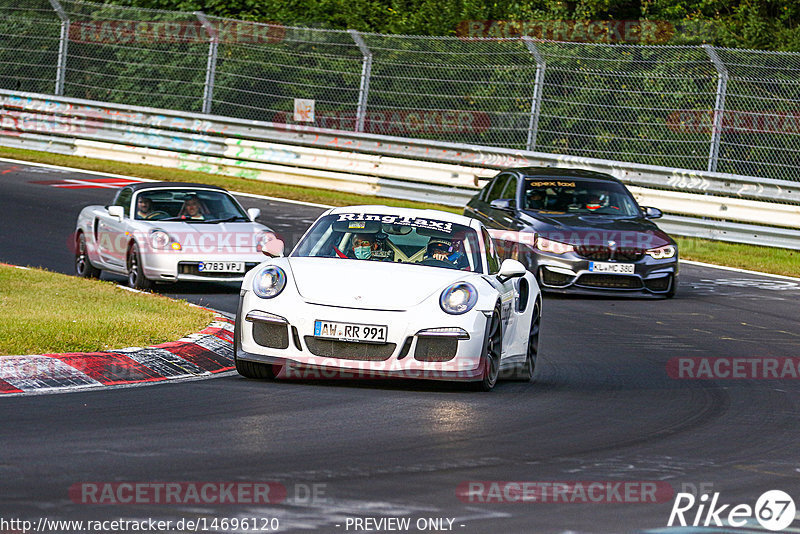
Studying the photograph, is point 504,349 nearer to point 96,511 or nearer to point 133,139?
point 96,511

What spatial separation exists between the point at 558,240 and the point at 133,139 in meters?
13.8

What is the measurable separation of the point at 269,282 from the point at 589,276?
6.84 metres

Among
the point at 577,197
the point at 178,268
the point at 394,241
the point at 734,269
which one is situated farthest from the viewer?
the point at 734,269

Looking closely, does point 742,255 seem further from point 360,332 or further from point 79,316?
point 360,332

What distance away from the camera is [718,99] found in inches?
814

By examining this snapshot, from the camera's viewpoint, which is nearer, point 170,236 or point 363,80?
point 170,236

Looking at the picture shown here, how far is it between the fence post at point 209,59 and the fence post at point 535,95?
6.29 meters

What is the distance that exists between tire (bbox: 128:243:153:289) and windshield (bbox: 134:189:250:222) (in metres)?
0.58

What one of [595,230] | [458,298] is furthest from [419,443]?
[595,230]

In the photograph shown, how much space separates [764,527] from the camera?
219 inches

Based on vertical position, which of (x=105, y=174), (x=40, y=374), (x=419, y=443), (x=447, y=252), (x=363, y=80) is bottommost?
(x=105, y=174)

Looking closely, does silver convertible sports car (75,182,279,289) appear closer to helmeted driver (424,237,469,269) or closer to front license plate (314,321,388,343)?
helmeted driver (424,237,469,269)

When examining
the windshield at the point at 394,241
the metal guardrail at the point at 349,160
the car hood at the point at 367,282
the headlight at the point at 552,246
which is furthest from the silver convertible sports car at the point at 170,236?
the metal guardrail at the point at 349,160

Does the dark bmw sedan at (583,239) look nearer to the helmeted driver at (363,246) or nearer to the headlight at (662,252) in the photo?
the headlight at (662,252)
